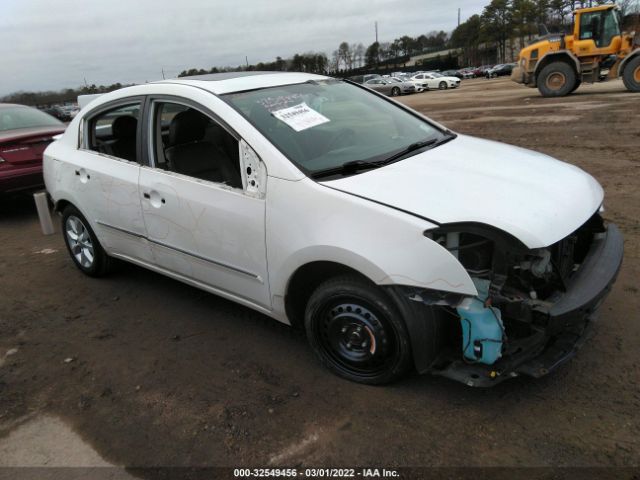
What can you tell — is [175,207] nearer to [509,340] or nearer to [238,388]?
[238,388]

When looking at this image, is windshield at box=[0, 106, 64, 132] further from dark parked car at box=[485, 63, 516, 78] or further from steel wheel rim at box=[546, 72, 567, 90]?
dark parked car at box=[485, 63, 516, 78]

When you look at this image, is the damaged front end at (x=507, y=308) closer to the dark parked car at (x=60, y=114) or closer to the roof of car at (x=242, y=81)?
the roof of car at (x=242, y=81)

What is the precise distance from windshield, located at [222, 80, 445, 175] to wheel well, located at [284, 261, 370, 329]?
0.53 meters

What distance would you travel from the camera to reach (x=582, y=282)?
102 inches

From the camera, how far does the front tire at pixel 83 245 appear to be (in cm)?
445

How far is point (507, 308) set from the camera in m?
2.39

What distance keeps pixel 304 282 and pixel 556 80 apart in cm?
1839

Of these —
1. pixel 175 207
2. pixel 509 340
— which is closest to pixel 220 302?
pixel 175 207

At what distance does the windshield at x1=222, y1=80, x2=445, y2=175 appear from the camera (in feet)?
9.87

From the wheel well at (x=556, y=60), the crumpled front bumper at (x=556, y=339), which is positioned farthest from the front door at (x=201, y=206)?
the wheel well at (x=556, y=60)

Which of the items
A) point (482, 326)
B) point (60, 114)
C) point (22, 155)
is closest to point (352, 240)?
point (482, 326)

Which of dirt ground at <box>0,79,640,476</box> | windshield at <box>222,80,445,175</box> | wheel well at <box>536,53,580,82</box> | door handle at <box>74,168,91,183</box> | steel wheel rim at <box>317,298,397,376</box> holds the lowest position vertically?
dirt ground at <box>0,79,640,476</box>

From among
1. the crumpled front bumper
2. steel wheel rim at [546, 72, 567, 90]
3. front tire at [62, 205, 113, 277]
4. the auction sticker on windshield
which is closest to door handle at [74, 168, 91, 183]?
front tire at [62, 205, 113, 277]

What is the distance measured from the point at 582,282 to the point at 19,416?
314 centimetres
